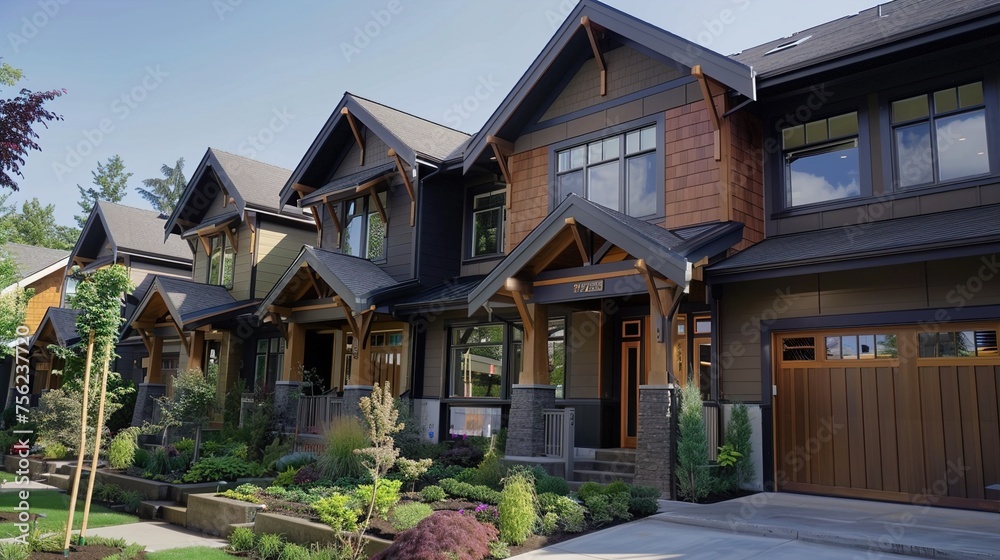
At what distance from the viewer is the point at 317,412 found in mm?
16219

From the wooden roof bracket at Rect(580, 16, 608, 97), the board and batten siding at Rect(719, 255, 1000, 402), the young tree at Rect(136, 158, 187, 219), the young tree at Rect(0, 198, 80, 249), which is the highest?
the young tree at Rect(136, 158, 187, 219)

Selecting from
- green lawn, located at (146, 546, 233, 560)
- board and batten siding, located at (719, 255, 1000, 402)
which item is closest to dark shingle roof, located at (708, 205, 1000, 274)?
board and batten siding, located at (719, 255, 1000, 402)

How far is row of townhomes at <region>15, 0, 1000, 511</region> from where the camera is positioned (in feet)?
33.2

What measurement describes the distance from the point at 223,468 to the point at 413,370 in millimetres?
4430

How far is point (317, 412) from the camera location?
16.2 metres

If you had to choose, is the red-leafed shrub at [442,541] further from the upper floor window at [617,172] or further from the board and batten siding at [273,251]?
the board and batten siding at [273,251]

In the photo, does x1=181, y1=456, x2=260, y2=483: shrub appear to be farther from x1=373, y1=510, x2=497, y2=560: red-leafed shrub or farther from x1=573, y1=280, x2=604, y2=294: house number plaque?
x1=373, y1=510, x2=497, y2=560: red-leafed shrub

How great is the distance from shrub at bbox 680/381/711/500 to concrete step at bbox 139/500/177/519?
8.19 metres

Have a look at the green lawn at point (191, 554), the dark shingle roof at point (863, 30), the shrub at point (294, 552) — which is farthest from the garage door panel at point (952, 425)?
the green lawn at point (191, 554)

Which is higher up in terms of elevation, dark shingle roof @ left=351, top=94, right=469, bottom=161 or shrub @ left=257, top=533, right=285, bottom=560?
dark shingle roof @ left=351, top=94, right=469, bottom=161

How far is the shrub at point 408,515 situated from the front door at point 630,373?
16.8 feet

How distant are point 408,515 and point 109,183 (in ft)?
192

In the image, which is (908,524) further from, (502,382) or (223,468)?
(223,468)

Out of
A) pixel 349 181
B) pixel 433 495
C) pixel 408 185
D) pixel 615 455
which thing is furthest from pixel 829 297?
pixel 349 181
